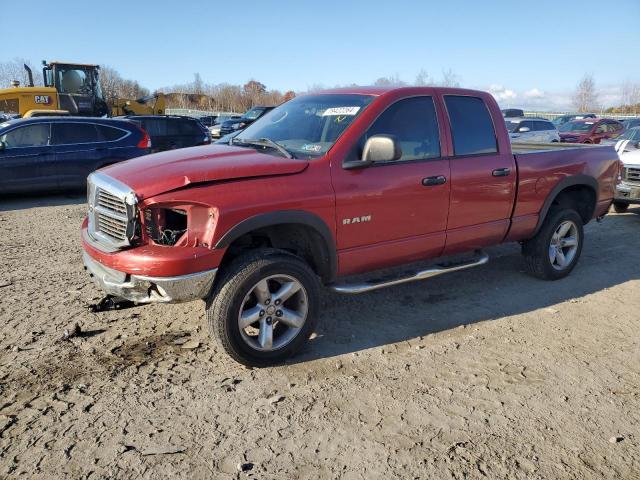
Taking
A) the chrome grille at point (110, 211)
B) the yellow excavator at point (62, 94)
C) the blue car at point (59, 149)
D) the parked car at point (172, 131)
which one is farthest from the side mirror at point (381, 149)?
the yellow excavator at point (62, 94)

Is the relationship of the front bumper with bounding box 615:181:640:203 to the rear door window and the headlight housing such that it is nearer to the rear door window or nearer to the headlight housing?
the headlight housing

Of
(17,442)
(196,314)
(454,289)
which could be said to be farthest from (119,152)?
(17,442)

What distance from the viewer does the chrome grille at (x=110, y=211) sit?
3305 millimetres

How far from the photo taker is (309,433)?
9.65 ft

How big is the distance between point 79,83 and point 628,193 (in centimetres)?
1960

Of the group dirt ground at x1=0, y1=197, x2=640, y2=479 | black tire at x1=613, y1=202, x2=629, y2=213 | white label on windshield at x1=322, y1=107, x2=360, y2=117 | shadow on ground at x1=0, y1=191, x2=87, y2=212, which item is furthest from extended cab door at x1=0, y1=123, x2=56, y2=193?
black tire at x1=613, y1=202, x2=629, y2=213

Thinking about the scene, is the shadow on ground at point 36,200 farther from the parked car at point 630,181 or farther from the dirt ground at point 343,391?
the parked car at point 630,181

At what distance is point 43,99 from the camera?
1808 cm

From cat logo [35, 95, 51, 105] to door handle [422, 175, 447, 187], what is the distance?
→ 18099 mm

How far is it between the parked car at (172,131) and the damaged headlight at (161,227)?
11.4 m

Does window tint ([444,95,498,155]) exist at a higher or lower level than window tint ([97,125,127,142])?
higher

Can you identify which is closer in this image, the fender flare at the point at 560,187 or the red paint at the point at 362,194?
the red paint at the point at 362,194

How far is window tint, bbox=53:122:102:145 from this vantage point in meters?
10.0

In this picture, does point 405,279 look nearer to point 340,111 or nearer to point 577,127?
point 340,111
